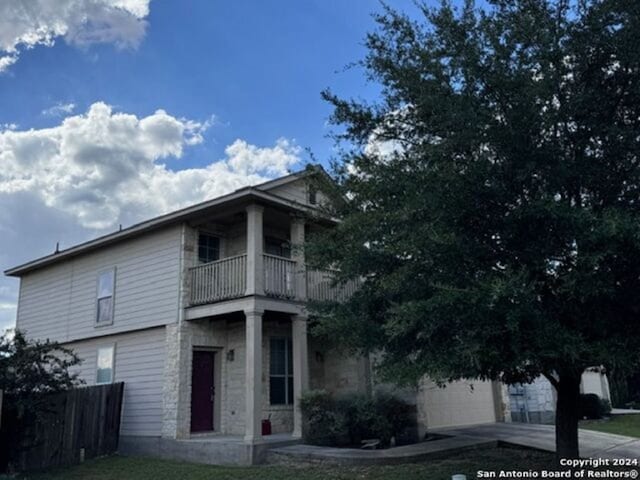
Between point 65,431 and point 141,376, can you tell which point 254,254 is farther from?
point 65,431

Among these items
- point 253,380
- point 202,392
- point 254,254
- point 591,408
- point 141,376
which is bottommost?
point 591,408

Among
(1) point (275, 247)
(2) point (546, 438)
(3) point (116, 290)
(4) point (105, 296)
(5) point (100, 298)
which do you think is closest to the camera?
(2) point (546, 438)

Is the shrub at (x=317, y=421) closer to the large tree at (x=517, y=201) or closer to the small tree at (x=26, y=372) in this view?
the large tree at (x=517, y=201)

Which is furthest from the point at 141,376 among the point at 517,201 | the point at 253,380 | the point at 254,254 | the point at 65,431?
the point at 517,201

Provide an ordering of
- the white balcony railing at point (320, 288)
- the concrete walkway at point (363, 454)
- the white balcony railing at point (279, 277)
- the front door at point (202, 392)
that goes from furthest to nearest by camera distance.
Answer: the white balcony railing at point (320, 288) → the front door at point (202, 392) → the white balcony railing at point (279, 277) → the concrete walkway at point (363, 454)

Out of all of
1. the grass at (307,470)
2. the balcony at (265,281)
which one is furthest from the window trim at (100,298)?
the grass at (307,470)

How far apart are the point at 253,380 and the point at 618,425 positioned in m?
13.1

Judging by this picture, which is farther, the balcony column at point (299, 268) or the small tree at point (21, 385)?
the balcony column at point (299, 268)

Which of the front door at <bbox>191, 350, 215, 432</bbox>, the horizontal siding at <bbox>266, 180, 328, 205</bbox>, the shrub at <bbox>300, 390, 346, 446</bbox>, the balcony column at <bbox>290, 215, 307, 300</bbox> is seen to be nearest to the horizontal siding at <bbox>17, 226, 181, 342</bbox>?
the front door at <bbox>191, 350, 215, 432</bbox>

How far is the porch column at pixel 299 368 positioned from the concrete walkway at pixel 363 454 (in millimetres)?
829

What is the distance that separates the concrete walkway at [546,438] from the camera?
1238cm

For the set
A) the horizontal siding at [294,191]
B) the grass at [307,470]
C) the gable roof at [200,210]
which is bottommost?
the grass at [307,470]

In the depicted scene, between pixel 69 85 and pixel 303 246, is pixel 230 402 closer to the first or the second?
pixel 303 246

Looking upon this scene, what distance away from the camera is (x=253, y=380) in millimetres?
12719
